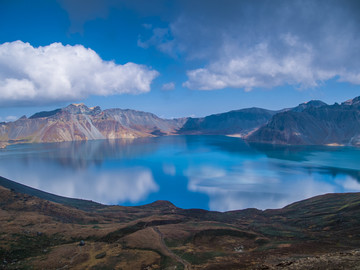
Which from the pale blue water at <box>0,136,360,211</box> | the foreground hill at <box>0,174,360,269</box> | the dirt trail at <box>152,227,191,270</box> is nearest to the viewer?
the foreground hill at <box>0,174,360,269</box>

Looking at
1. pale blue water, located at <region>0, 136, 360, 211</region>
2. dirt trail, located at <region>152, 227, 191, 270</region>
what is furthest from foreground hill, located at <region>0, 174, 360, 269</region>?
pale blue water, located at <region>0, 136, 360, 211</region>

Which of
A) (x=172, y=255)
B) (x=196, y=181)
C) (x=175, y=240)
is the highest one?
(x=172, y=255)

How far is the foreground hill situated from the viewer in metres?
27.4

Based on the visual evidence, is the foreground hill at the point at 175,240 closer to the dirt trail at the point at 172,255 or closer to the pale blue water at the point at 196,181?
the dirt trail at the point at 172,255

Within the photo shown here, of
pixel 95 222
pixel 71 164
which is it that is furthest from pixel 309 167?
pixel 71 164

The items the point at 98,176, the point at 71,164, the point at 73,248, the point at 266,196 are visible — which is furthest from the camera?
the point at 71,164

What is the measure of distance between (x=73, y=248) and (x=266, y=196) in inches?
2133

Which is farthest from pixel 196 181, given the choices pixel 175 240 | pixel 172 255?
pixel 172 255

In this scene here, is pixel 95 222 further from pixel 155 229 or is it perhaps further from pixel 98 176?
pixel 98 176

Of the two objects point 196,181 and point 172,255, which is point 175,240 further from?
point 196,181

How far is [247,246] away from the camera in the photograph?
3462cm

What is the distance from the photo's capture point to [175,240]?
3600cm

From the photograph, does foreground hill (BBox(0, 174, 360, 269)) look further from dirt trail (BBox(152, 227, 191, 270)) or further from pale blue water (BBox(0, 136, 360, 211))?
pale blue water (BBox(0, 136, 360, 211))

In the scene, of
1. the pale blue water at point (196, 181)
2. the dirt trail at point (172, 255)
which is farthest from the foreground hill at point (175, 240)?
the pale blue water at point (196, 181)
